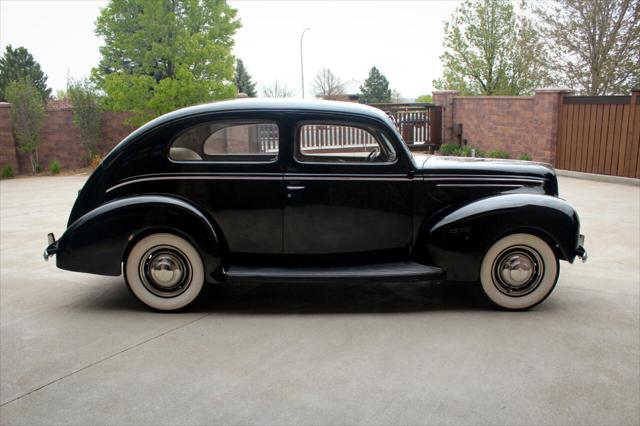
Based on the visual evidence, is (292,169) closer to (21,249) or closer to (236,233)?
(236,233)

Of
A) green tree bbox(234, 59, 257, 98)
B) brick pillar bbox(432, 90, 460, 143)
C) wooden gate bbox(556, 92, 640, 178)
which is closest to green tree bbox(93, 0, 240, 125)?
brick pillar bbox(432, 90, 460, 143)

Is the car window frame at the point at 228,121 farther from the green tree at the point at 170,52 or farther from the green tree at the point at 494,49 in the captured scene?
the green tree at the point at 494,49

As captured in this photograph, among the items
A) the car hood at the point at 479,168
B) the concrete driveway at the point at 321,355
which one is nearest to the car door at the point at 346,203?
the car hood at the point at 479,168

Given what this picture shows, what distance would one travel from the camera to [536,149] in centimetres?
1562

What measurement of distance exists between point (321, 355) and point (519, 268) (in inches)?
80.1

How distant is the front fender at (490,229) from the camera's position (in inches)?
205

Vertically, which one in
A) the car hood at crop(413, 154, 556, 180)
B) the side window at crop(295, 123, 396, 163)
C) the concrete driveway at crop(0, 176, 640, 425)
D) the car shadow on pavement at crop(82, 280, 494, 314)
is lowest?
the concrete driveway at crop(0, 176, 640, 425)

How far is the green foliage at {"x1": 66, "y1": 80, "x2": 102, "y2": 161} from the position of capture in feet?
60.7

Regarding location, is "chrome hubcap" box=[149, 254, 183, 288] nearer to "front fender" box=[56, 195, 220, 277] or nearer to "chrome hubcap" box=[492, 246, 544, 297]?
"front fender" box=[56, 195, 220, 277]

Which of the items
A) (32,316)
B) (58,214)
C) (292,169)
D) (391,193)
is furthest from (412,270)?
(58,214)

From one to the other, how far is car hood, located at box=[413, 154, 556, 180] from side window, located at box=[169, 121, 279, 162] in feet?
4.67

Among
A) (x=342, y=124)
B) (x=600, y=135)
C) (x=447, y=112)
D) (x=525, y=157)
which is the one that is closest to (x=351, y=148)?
(x=342, y=124)

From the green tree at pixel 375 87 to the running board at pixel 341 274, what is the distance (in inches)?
2211

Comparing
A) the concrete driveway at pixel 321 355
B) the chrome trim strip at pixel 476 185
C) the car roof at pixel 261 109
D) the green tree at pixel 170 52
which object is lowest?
the concrete driveway at pixel 321 355
